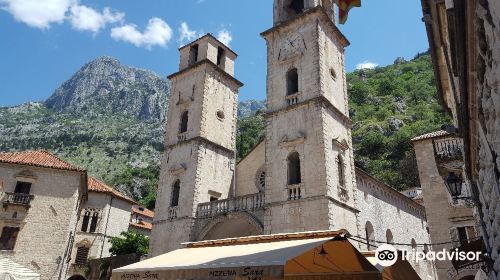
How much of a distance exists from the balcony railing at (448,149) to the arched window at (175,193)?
47.1 feet

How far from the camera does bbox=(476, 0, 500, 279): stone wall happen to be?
3.88 metres

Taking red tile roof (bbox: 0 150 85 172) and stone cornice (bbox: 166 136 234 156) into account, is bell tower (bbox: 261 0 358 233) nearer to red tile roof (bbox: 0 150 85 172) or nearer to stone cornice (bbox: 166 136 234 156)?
stone cornice (bbox: 166 136 234 156)

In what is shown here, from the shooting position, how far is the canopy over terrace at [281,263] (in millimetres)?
6574

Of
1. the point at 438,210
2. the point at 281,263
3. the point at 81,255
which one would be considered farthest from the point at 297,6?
the point at 81,255

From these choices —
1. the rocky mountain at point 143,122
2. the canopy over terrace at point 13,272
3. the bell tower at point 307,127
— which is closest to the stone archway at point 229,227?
the bell tower at point 307,127

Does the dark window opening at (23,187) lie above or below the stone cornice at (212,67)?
below

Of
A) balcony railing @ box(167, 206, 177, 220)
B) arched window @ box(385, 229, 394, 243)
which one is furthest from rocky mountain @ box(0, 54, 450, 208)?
balcony railing @ box(167, 206, 177, 220)

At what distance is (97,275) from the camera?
2830 cm

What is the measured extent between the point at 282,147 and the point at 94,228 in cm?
2413

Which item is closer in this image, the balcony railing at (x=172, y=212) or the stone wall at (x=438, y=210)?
the stone wall at (x=438, y=210)

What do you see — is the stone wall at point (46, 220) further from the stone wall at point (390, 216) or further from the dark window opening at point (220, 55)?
the stone wall at point (390, 216)

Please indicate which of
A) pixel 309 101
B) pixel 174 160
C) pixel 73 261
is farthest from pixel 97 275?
pixel 309 101

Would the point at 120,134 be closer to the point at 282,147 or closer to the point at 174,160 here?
the point at 174,160

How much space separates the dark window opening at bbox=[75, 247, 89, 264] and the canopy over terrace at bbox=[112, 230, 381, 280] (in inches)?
1079
